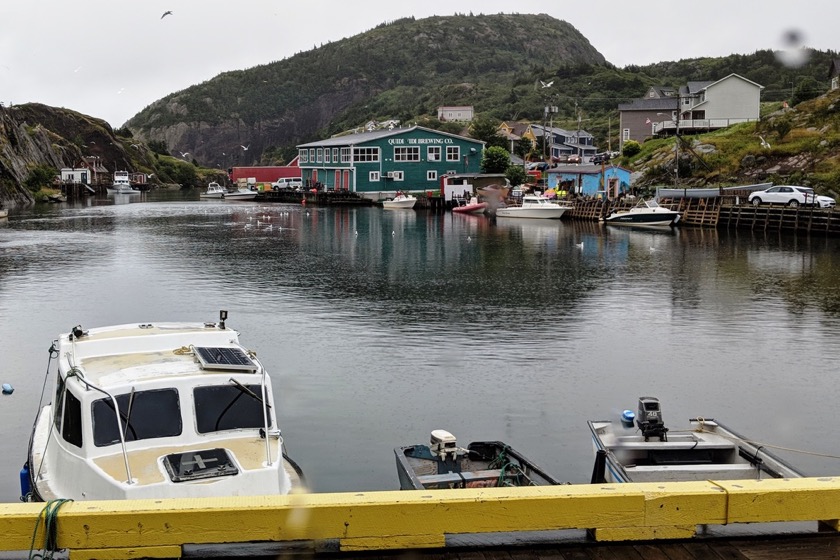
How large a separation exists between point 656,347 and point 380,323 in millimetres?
9249

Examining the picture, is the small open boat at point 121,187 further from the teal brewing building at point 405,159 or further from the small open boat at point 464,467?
the small open boat at point 464,467

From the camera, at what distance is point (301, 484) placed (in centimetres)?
1371

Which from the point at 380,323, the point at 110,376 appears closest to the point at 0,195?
the point at 380,323

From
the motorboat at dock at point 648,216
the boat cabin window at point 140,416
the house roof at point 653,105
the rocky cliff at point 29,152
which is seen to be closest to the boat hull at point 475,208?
the motorboat at dock at point 648,216

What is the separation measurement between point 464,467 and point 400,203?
85653mm

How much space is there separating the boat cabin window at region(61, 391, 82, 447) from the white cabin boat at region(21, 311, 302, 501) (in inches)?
0.6

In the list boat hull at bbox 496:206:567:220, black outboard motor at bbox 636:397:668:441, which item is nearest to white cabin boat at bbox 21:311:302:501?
black outboard motor at bbox 636:397:668:441

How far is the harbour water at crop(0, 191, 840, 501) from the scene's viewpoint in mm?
20219

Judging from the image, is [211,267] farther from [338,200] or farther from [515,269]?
[338,200]

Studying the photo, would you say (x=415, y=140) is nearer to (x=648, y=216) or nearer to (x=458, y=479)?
(x=648, y=216)

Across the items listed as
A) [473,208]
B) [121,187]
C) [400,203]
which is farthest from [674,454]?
[121,187]

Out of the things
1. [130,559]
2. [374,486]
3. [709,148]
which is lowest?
[374,486]

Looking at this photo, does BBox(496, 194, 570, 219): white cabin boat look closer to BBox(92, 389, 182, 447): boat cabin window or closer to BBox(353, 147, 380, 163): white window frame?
BBox(353, 147, 380, 163): white window frame

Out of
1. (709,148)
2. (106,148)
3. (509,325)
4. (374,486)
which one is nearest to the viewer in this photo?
(374,486)
